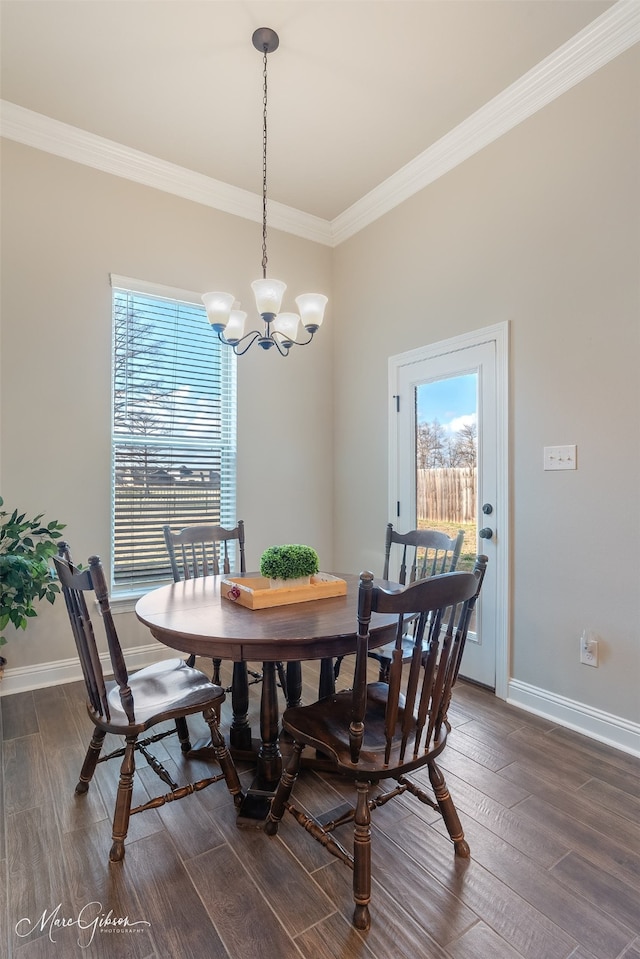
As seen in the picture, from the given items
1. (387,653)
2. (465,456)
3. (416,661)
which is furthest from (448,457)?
(416,661)

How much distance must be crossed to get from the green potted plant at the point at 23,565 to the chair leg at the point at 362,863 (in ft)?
6.18

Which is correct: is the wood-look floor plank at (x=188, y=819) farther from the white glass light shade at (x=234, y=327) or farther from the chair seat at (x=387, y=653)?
the white glass light shade at (x=234, y=327)

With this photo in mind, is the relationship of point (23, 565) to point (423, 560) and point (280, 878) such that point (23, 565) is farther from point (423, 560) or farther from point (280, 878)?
point (423, 560)

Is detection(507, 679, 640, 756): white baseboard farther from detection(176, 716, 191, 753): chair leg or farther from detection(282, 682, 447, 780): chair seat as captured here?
detection(176, 716, 191, 753): chair leg

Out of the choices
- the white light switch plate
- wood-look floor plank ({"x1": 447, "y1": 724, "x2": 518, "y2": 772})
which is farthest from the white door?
wood-look floor plank ({"x1": 447, "y1": 724, "x2": 518, "y2": 772})

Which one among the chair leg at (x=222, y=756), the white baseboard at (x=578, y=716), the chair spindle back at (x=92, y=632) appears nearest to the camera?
the chair spindle back at (x=92, y=632)

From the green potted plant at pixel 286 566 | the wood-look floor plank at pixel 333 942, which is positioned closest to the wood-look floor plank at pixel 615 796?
the wood-look floor plank at pixel 333 942

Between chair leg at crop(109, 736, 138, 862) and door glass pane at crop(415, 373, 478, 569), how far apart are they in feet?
6.77

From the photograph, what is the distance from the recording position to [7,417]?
9.23 feet

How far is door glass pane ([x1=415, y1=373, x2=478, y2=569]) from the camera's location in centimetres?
300

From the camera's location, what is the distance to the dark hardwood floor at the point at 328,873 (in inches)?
51.0

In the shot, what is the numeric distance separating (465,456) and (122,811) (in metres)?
2.47

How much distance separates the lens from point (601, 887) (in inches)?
57.8

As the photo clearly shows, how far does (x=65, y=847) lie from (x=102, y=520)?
1861 millimetres
